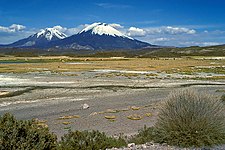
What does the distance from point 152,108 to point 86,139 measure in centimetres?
1429

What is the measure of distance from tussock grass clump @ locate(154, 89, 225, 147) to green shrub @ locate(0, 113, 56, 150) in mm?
3346

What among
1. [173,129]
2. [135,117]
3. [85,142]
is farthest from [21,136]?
[135,117]

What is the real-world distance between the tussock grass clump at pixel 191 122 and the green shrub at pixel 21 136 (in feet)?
11.0

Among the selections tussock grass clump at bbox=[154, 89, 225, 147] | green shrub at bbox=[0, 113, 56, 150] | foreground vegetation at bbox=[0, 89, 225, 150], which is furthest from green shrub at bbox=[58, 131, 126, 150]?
tussock grass clump at bbox=[154, 89, 225, 147]

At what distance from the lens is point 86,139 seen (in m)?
8.73

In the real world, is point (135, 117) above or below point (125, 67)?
above

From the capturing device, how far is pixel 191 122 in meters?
9.01

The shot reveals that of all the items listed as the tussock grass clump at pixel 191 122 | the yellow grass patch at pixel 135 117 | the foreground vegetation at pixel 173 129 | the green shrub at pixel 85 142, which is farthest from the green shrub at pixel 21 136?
the yellow grass patch at pixel 135 117

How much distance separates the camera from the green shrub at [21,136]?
7.52 metres

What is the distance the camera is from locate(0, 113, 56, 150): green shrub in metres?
7.52

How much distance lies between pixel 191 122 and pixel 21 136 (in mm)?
4685

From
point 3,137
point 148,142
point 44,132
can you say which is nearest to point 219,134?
point 148,142

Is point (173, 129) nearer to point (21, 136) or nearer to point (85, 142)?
point (85, 142)

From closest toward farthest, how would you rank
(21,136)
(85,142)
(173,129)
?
(21,136) → (85,142) → (173,129)
